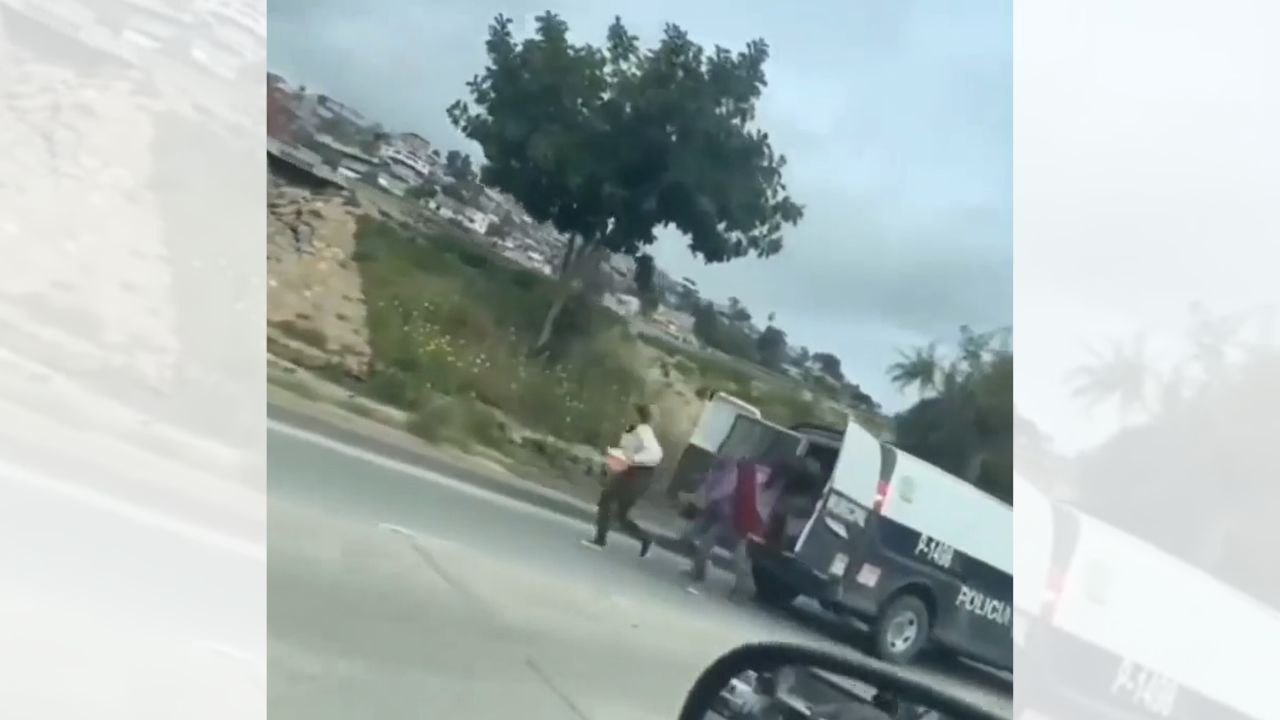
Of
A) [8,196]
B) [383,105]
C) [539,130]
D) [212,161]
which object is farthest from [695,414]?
[8,196]

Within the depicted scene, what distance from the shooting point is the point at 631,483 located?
4.24 ft

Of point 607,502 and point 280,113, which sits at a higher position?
point 280,113

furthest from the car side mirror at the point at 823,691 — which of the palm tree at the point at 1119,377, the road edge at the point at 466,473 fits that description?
the palm tree at the point at 1119,377

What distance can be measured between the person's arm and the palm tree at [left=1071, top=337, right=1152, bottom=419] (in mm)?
493

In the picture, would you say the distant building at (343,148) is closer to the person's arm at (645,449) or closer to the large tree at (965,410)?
the person's arm at (645,449)

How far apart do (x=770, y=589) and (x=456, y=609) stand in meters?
0.35

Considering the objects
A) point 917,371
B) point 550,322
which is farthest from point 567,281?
point 917,371

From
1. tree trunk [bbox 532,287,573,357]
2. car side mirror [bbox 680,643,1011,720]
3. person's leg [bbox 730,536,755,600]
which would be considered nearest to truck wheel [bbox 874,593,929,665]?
car side mirror [bbox 680,643,1011,720]

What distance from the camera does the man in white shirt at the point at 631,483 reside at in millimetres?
1290

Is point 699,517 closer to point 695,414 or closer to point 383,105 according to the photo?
point 695,414

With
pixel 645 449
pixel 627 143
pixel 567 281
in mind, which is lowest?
pixel 645 449

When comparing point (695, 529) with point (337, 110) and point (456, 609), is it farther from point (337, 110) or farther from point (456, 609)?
point (337, 110)

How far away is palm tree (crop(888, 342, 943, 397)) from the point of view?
4.32ft

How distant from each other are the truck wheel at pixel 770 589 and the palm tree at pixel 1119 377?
407 millimetres
